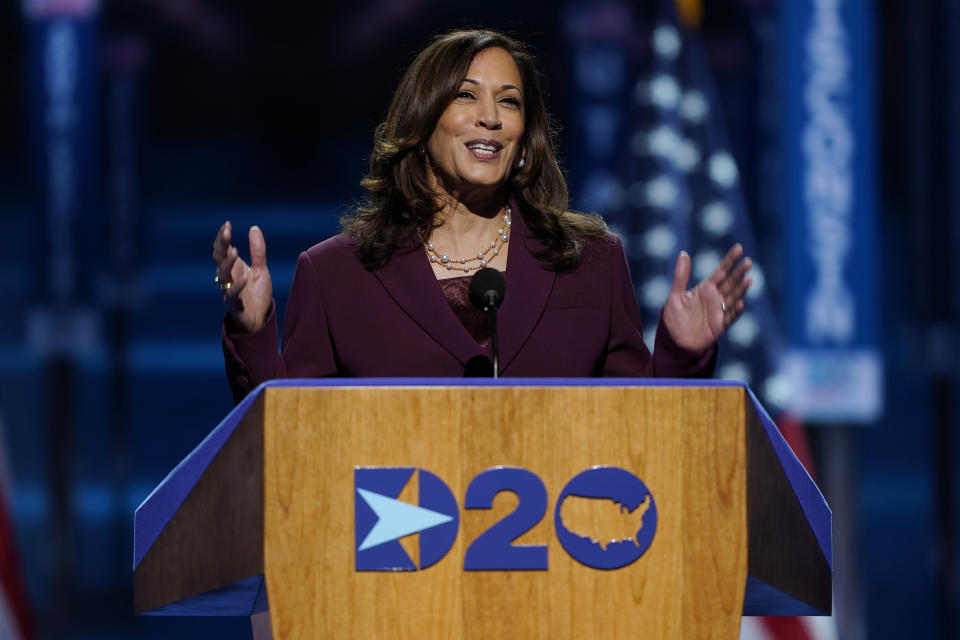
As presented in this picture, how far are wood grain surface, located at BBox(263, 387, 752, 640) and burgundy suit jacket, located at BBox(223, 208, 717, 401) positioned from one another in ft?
1.36

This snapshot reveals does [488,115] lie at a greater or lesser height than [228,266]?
greater

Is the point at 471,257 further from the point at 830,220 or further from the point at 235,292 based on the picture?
the point at 830,220

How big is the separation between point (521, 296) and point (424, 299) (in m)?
0.11

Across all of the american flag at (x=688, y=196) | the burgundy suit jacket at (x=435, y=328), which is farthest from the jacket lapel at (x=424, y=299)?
the american flag at (x=688, y=196)

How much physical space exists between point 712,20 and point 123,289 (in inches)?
138

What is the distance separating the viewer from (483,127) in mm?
1785

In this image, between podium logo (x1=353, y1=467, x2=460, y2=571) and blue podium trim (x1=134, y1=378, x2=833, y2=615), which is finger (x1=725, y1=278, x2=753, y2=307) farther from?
podium logo (x1=353, y1=467, x2=460, y2=571)

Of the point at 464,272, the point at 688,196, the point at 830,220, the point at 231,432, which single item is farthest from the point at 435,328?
the point at 688,196

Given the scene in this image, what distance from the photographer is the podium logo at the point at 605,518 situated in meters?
1.23

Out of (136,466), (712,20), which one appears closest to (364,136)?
(136,466)

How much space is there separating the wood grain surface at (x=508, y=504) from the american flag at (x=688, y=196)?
2.93 m

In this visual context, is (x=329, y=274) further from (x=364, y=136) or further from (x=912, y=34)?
(x=364, y=136)

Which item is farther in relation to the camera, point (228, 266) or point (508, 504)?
point (228, 266)

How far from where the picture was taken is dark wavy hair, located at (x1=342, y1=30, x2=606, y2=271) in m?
1.79
